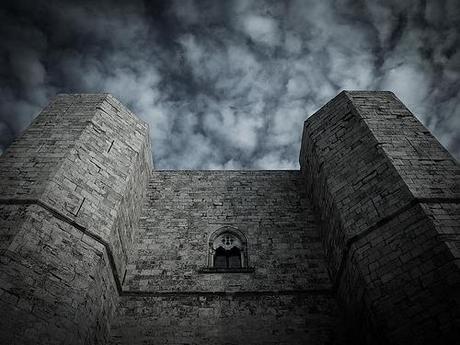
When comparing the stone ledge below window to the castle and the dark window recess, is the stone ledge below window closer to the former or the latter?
the castle

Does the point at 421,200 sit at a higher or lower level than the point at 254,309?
higher

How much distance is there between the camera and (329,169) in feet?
26.5

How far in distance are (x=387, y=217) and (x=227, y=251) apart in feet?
12.4

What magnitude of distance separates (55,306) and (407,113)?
27.9 ft

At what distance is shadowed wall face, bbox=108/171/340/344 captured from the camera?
6.66m

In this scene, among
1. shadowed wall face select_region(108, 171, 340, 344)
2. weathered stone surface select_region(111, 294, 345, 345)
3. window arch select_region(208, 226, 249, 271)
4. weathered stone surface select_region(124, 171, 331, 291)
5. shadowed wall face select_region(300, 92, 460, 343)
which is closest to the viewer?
shadowed wall face select_region(300, 92, 460, 343)

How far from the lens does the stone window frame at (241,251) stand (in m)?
7.73

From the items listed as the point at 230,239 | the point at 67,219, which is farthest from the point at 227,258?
the point at 67,219

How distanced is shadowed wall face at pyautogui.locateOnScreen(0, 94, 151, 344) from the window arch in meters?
1.97

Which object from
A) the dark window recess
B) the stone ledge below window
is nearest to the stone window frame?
the stone ledge below window

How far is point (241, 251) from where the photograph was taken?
838cm

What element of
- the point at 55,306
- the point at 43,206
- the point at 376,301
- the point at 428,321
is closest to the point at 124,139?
the point at 43,206

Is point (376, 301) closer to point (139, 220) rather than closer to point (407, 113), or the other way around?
point (407, 113)

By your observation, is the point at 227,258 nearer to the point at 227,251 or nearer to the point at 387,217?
the point at 227,251
